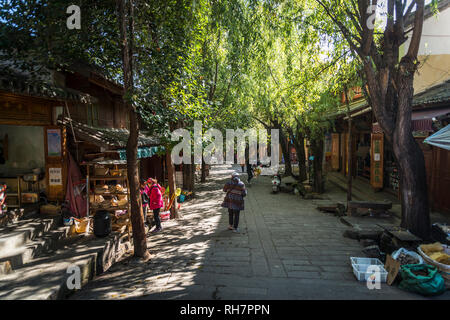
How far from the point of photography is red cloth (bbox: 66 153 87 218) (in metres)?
8.05

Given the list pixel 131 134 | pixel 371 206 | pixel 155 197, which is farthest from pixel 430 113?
pixel 155 197

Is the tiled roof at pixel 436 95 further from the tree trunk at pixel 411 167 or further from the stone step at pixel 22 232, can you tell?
the stone step at pixel 22 232

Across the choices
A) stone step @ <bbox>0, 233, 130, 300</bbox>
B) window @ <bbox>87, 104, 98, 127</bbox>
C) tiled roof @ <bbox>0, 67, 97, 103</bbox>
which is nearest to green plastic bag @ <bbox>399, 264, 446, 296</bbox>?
stone step @ <bbox>0, 233, 130, 300</bbox>

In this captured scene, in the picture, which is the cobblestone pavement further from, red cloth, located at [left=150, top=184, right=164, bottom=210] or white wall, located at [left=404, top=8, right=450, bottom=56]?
white wall, located at [left=404, top=8, right=450, bottom=56]

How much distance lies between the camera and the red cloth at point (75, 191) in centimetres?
805


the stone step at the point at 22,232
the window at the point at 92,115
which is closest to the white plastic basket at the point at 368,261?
the stone step at the point at 22,232

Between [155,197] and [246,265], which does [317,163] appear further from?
[246,265]

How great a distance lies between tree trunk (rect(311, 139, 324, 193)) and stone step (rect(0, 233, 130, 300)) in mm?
10754

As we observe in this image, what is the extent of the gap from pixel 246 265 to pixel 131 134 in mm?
3942

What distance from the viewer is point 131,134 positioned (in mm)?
6453

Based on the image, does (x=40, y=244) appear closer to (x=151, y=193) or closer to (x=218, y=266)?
(x=151, y=193)

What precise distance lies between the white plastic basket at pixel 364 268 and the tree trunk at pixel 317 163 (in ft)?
31.1

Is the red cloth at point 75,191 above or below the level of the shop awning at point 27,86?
below
